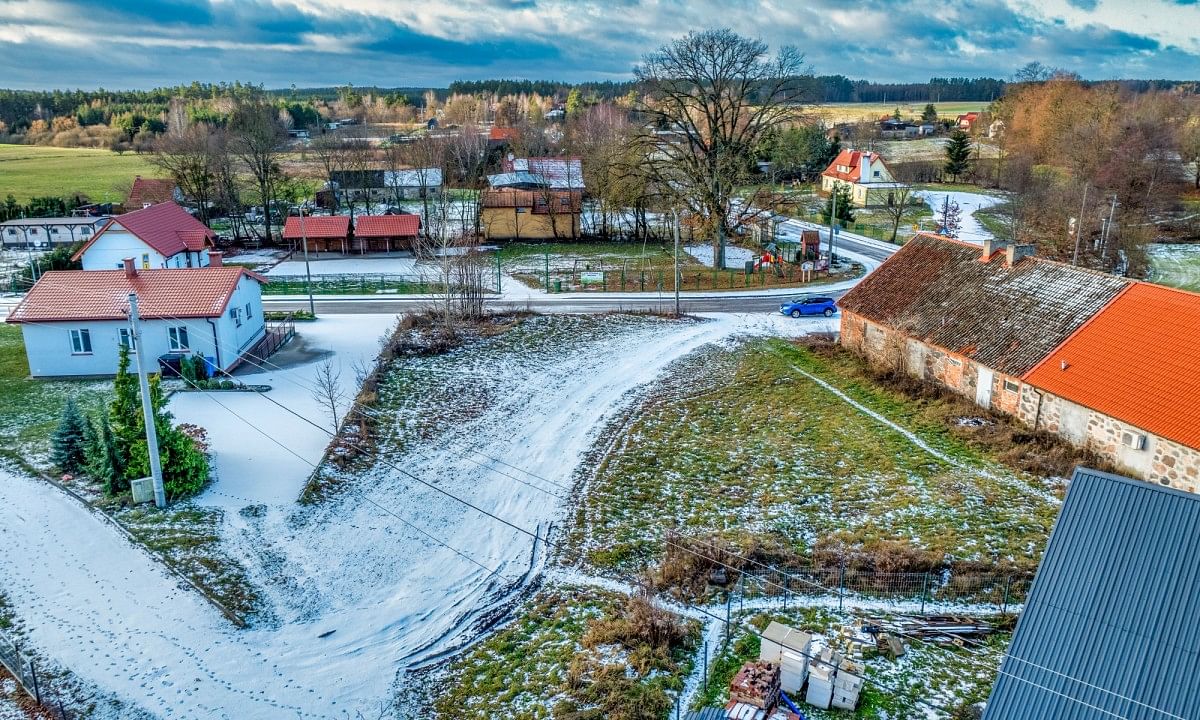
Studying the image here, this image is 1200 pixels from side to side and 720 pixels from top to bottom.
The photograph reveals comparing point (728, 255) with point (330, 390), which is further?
point (728, 255)

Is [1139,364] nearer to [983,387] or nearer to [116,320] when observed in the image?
[983,387]

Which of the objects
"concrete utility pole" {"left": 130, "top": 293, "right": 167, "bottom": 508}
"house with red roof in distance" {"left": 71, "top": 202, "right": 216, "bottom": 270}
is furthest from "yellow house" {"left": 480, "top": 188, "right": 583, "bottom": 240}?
"concrete utility pole" {"left": 130, "top": 293, "right": 167, "bottom": 508}

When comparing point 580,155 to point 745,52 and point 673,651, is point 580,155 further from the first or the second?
point 673,651

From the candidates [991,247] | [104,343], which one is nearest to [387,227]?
[104,343]

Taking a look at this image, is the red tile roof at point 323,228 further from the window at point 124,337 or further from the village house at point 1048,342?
the village house at point 1048,342

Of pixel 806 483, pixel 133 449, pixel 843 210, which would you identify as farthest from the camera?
pixel 843 210

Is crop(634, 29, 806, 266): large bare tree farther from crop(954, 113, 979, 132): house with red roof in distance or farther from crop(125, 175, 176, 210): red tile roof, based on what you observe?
crop(954, 113, 979, 132): house with red roof in distance
